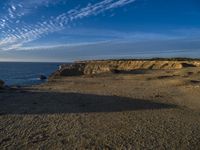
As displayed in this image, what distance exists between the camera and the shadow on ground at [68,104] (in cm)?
1883

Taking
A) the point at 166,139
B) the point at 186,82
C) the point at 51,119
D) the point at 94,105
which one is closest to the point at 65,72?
the point at 186,82

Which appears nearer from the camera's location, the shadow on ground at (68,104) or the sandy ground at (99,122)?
the sandy ground at (99,122)

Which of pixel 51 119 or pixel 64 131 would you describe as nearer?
pixel 64 131

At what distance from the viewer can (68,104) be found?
69.0 ft

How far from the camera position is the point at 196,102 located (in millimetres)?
21938

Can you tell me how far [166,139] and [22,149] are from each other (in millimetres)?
6124

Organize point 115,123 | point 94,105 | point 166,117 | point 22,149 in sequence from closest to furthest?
point 22,149, point 115,123, point 166,117, point 94,105

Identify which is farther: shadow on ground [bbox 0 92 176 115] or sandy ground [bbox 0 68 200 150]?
shadow on ground [bbox 0 92 176 115]

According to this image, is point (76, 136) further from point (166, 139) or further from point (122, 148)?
point (166, 139)

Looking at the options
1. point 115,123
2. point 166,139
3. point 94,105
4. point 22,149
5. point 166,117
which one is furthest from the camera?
point 94,105

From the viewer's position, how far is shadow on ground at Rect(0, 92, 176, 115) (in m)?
18.8

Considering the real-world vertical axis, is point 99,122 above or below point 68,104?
above

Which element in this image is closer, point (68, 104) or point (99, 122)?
point (99, 122)

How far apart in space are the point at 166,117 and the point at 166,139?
4.38m
